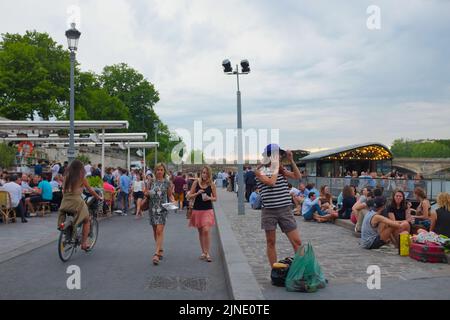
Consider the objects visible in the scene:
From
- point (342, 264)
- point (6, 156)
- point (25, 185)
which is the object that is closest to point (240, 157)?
point (25, 185)

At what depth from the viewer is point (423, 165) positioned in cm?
8831

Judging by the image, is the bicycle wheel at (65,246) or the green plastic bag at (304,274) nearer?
the green plastic bag at (304,274)

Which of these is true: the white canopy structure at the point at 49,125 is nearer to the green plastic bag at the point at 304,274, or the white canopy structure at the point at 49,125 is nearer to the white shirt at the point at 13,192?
the white shirt at the point at 13,192

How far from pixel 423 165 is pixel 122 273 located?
89.4 m

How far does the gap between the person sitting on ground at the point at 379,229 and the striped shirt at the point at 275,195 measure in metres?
3.26

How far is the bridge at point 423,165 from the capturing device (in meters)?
87.3

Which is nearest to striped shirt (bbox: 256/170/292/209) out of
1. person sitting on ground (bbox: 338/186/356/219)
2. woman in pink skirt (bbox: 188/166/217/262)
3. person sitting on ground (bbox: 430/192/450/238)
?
woman in pink skirt (bbox: 188/166/217/262)

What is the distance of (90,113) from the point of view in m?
57.4

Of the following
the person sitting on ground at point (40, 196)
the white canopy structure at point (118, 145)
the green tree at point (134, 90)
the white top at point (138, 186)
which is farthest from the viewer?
the green tree at point (134, 90)

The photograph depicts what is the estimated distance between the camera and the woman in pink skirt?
8.70 metres

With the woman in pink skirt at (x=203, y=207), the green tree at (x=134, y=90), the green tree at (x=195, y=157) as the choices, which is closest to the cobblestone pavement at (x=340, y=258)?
the woman in pink skirt at (x=203, y=207)
